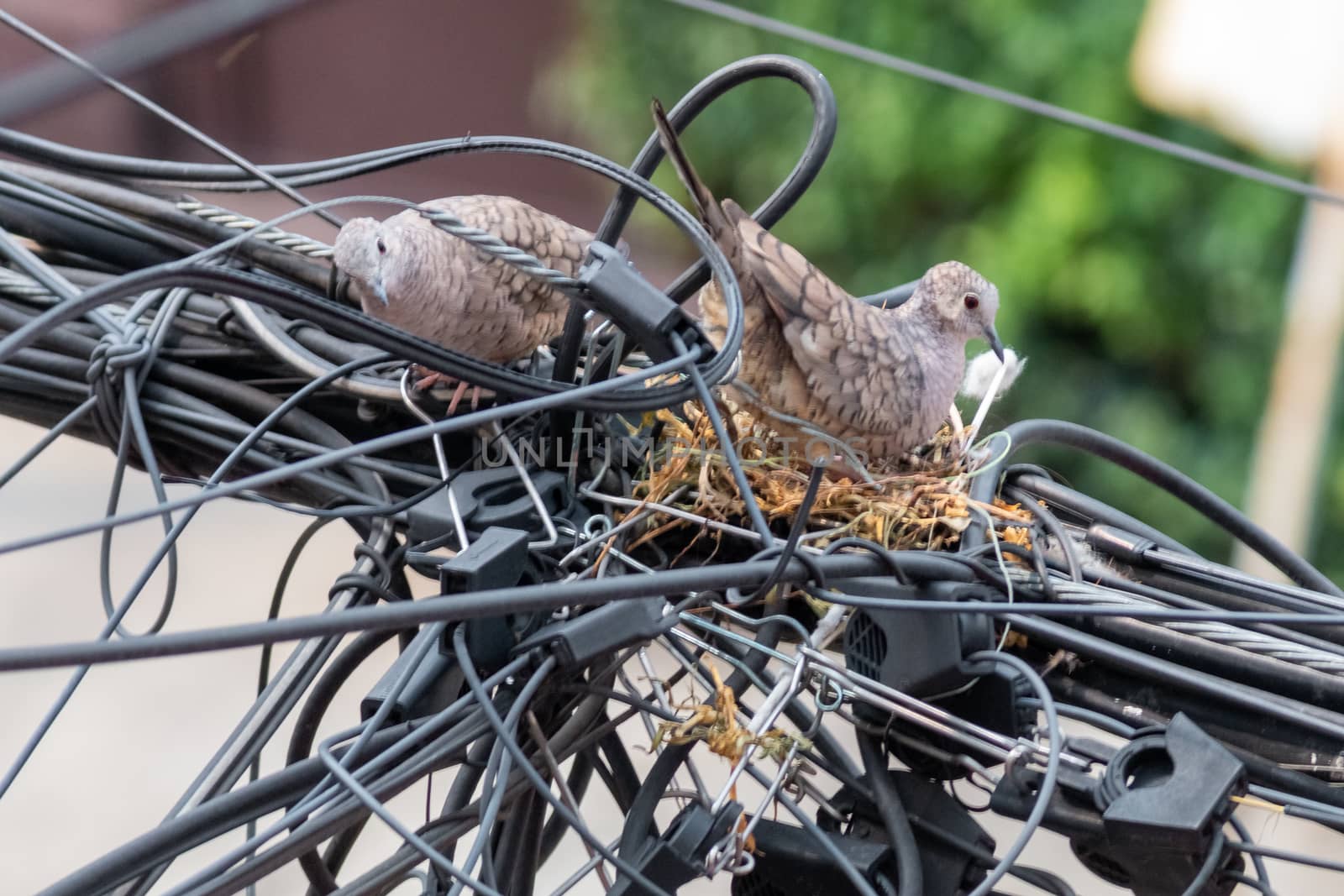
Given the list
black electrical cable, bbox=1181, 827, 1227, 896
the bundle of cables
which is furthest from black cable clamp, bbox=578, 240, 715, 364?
black electrical cable, bbox=1181, 827, 1227, 896

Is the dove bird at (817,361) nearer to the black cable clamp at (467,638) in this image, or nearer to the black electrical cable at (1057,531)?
the black electrical cable at (1057,531)

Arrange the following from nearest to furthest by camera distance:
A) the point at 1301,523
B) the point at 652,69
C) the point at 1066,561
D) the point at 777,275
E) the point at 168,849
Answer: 1. the point at 168,849
2. the point at 1066,561
3. the point at 777,275
4. the point at 1301,523
5. the point at 652,69

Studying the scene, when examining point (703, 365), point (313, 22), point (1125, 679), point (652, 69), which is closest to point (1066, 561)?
point (1125, 679)

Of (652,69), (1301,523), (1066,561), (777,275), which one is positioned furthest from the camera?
(652,69)

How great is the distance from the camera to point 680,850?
2.84 feet

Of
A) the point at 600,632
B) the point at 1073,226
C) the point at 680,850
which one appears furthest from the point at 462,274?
the point at 1073,226

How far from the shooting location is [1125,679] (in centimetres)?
93

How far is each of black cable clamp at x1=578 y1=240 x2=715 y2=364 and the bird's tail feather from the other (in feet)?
0.36

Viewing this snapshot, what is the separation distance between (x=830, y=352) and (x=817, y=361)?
17 mm

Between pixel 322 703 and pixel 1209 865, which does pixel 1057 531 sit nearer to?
pixel 1209 865

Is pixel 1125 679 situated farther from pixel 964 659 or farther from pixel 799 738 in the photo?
pixel 799 738

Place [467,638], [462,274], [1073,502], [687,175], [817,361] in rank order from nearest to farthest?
[467,638] → [687,175] → [1073,502] → [817,361] → [462,274]

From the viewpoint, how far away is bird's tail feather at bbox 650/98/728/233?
931 millimetres

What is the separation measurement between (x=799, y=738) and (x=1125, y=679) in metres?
0.27
